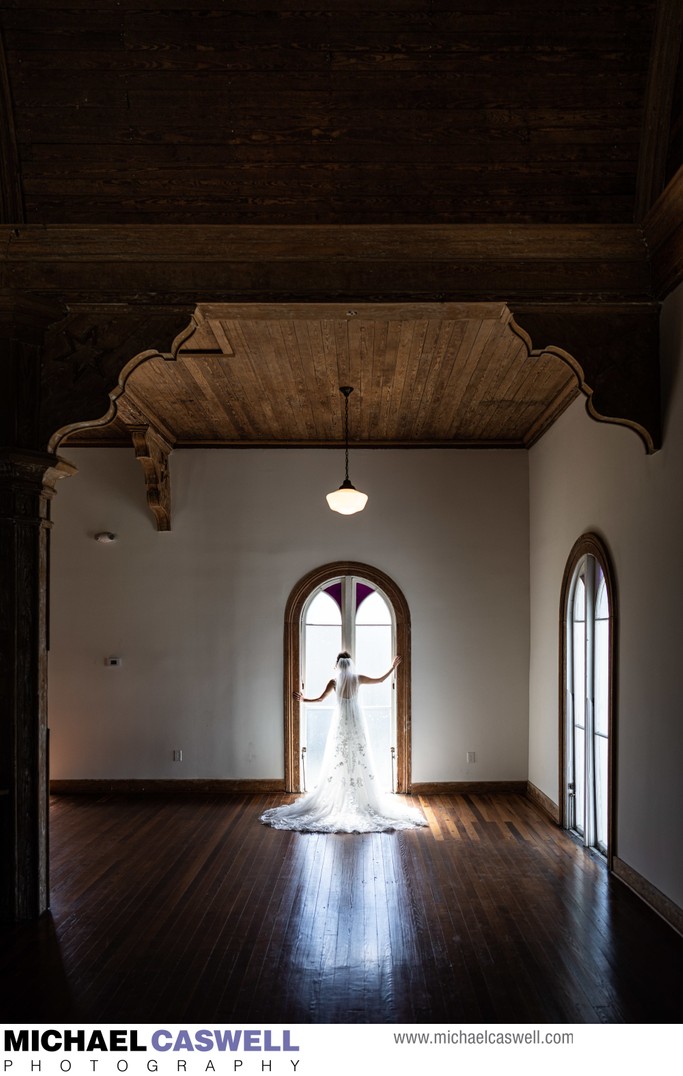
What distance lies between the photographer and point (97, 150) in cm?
471

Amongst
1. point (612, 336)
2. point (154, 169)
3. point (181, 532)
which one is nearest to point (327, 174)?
point (154, 169)

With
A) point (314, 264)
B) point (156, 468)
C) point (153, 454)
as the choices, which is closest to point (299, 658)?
point (156, 468)

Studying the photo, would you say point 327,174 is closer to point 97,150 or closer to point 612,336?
point 97,150

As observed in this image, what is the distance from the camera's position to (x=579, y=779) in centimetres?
728

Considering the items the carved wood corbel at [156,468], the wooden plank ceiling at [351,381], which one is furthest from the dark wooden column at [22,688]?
the carved wood corbel at [156,468]

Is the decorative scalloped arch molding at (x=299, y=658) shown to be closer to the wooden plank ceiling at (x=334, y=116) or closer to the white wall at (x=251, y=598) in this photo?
the white wall at (x=251, y=598)

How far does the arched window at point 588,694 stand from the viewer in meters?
6.43

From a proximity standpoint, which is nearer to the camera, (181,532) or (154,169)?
(154,169)

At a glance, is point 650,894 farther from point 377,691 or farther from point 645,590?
point 377,691

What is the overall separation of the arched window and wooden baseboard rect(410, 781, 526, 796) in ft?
5.94

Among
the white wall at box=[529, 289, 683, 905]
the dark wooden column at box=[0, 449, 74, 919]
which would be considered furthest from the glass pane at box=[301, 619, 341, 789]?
the dark wooden column at box=[0, 449, 74, 919]

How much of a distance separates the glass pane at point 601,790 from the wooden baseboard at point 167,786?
376 cm

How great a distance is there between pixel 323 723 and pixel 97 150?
6.59 meters

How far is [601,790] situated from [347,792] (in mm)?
2476
